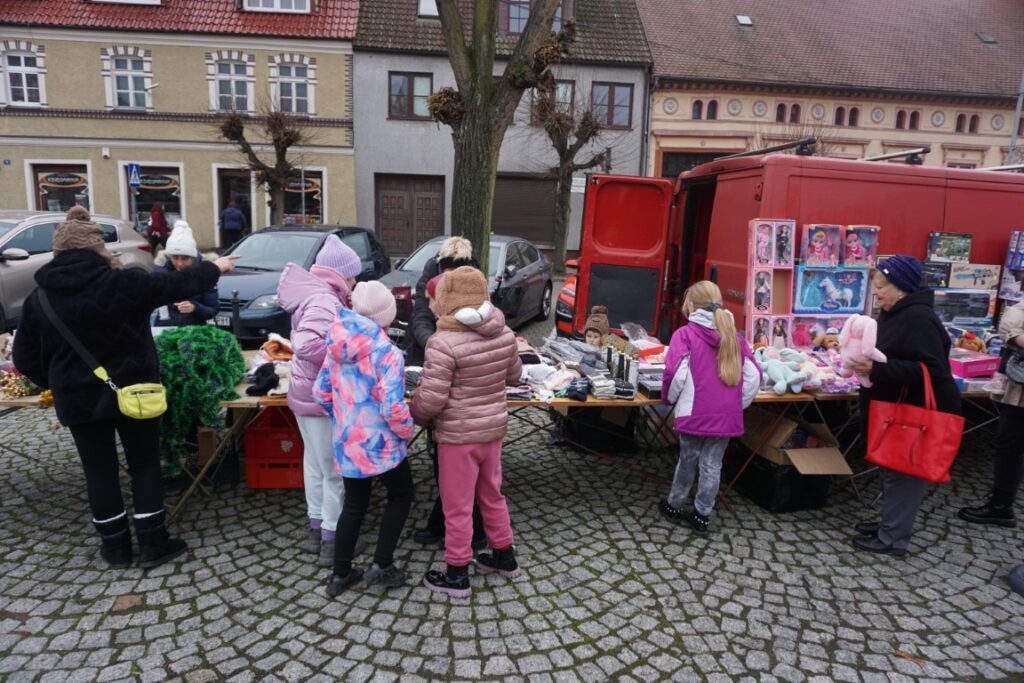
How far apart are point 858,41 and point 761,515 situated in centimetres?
2674

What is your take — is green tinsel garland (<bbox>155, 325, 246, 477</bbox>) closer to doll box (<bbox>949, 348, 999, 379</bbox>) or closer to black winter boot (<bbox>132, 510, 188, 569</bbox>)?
black winter boot (<bbox>132, 510, 188, 569</bbox>)

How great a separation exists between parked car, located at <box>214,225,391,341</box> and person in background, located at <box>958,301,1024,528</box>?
6.58 m

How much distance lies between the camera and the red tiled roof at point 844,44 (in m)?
23.5

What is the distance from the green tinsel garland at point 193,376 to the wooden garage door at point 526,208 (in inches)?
741

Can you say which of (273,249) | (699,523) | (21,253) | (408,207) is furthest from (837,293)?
(408,207)

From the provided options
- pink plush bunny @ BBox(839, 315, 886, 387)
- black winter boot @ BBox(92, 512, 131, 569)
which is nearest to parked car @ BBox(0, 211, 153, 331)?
black winter boot @ BBox(92, 512, 131, 569)

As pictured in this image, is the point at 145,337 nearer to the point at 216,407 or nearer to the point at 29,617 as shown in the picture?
the point at 216,407

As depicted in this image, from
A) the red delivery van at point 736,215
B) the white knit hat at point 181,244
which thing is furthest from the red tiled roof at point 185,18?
the white knit hat at point 181,244

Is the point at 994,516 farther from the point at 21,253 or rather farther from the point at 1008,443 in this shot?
the point at 21,253

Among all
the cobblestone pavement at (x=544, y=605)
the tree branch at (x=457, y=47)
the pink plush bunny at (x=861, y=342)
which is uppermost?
the tree branch at (x=457, y=47)

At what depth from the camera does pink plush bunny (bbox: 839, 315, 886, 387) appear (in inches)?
158

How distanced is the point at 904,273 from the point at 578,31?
2073 centimetres

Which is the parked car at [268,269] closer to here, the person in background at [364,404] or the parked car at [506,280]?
the parked car at [506,280]

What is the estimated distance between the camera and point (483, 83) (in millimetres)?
7035
